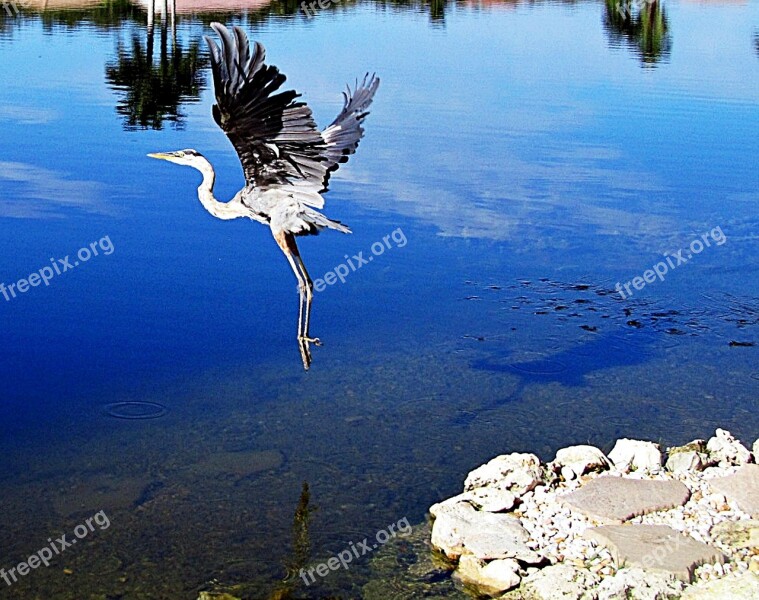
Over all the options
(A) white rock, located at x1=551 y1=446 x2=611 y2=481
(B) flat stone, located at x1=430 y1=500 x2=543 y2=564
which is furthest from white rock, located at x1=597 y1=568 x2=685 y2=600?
(A) white rock, located at x1=551 y1=446 x2=611 y2=481

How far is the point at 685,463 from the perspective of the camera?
8688 millimetres

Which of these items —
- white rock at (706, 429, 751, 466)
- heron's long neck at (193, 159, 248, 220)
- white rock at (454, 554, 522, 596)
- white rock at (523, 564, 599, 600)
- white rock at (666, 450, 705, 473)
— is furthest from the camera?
heron's long neck at (193, 159, 248, 220)

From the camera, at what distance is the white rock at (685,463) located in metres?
8.67

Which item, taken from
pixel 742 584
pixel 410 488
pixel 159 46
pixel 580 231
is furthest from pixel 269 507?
pixel 159 46

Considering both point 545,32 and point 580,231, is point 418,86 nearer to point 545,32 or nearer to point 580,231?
point 580,231

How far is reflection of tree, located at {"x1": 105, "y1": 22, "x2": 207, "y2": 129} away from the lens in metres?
23.6

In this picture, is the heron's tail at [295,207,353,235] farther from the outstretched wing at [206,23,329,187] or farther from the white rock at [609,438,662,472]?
the white rock at [609,438,662,472]

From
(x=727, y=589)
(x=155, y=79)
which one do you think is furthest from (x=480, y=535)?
(x=155, y=79)

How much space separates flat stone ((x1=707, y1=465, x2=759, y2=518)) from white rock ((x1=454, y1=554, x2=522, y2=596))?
5.82ft

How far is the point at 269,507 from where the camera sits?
852 cm

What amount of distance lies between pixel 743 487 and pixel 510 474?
5.43 feet

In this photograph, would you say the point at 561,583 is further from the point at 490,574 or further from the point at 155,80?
the point at 155,80

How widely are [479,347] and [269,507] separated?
12.3ft

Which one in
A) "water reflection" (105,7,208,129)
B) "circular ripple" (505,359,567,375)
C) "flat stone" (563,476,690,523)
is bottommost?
"water reflection" (105,7,208,129)
